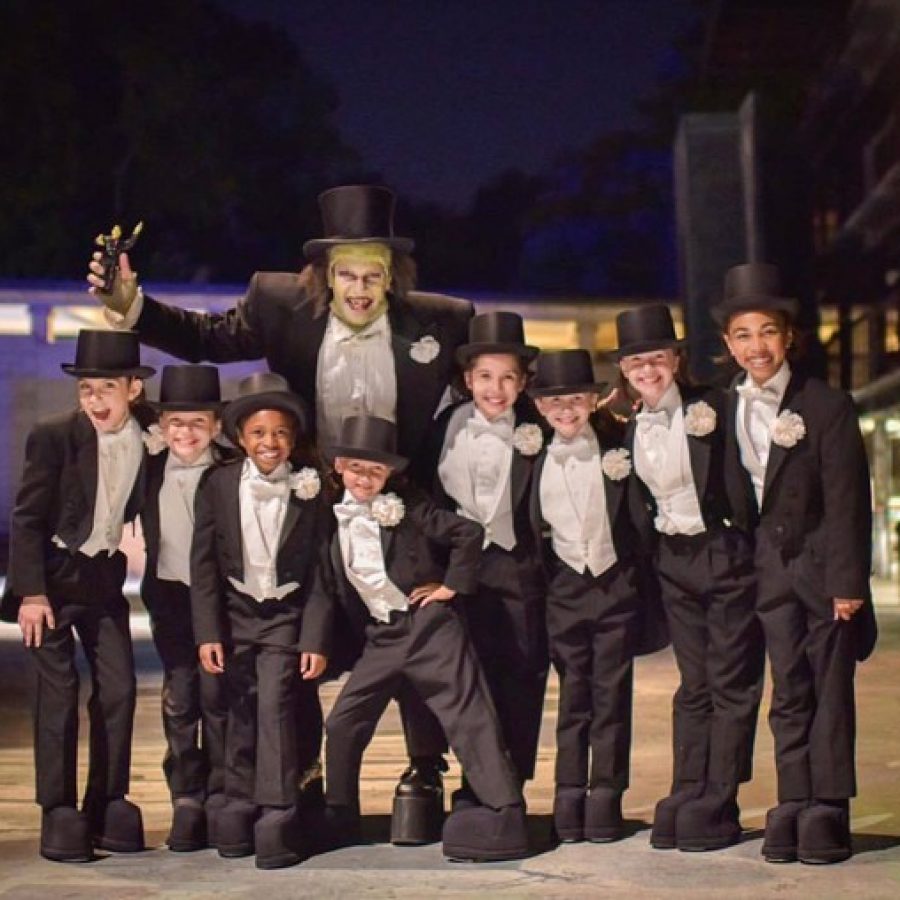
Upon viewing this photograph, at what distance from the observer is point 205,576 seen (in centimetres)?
526

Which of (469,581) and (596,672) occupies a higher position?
(469,581)

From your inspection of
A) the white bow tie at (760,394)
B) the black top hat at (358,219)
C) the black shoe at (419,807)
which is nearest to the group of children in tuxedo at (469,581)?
the white bow tie at (760,394)

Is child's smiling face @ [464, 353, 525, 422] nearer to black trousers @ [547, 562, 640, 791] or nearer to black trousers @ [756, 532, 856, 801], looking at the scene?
black trousers @ [547, 562, 640, 791]

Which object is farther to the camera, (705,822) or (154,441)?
(154,441)

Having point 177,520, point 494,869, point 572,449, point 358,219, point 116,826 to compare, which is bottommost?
point 494,869

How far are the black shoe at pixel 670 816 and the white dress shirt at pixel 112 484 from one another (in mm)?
1923

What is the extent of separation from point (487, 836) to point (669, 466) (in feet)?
4.17

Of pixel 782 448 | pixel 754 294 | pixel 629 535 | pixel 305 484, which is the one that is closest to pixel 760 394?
pixel 782 448

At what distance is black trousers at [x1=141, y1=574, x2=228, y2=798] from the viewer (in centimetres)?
536

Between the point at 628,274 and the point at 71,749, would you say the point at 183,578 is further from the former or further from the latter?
the point at 628,274

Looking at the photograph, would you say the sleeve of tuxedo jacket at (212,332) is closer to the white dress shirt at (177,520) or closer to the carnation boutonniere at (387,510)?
the white dress shirt at (177,520)

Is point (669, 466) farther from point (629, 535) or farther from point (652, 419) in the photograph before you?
point (629, 535)

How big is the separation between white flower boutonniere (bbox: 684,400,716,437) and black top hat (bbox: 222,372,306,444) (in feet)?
3.95

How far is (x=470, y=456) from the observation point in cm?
543
